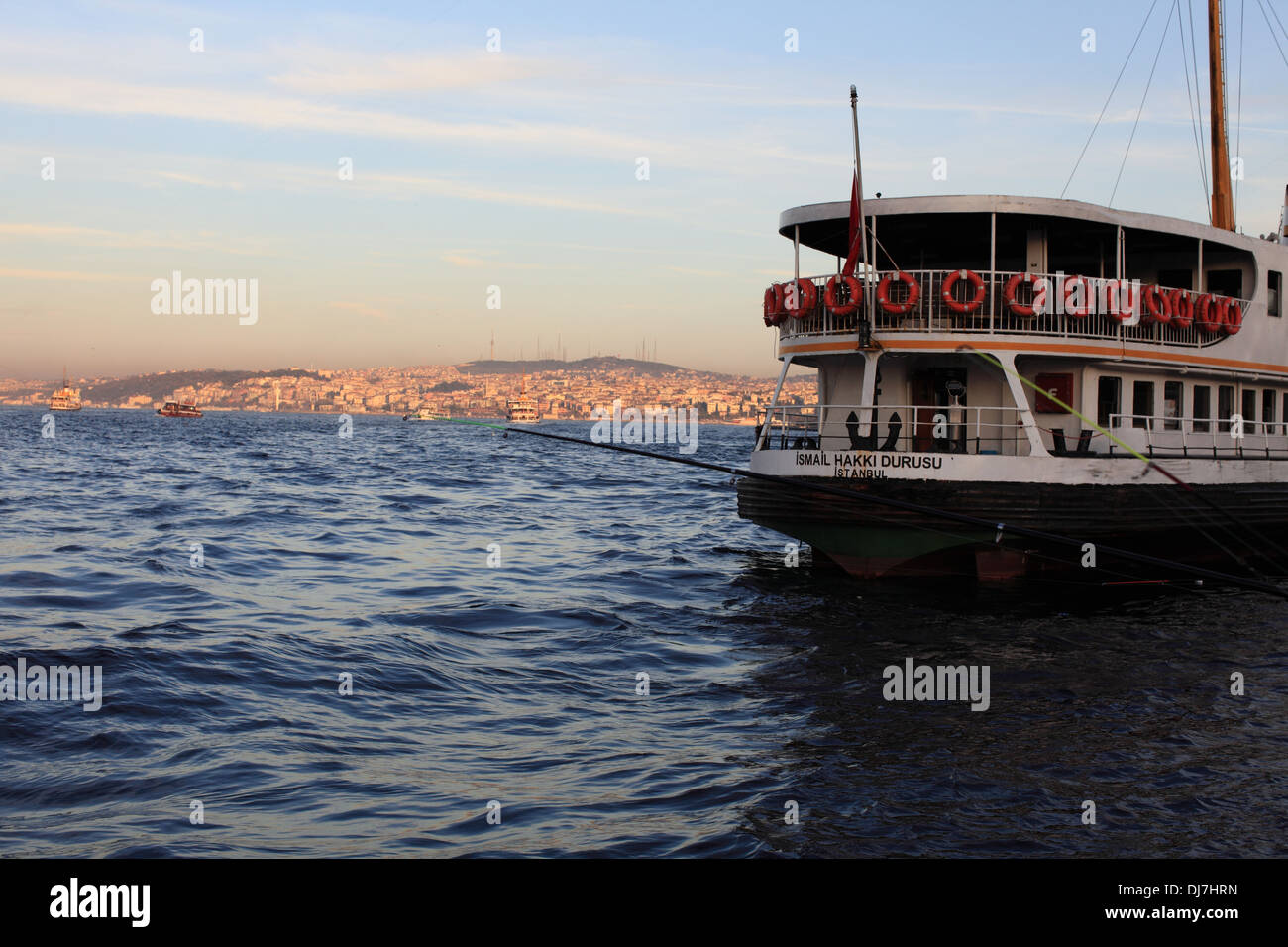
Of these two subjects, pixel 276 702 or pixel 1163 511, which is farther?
pixel 1163 511

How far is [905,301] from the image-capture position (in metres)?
18.2

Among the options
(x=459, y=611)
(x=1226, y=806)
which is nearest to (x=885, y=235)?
(x=459, y=611)

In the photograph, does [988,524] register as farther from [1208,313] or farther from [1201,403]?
[1201,403]

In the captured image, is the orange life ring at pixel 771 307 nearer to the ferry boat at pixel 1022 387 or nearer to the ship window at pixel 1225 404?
the ferry boat at pixel 1022 387

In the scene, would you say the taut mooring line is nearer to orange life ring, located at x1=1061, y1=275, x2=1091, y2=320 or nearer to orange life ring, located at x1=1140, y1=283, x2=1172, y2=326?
orange life ring, located at x1=1061, y1=275, x2=1091, y2=320

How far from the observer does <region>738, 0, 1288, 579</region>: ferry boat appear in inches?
690

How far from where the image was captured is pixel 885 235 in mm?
21047

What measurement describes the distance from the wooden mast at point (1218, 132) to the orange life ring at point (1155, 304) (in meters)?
9.26

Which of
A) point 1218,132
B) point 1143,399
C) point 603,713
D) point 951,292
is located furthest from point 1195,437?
point 603,713

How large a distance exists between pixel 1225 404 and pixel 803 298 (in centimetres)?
1000

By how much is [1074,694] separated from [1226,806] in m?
3.56

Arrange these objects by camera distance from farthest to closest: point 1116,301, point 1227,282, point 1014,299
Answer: point 1227,282
point 1116,301
point 1014,299
